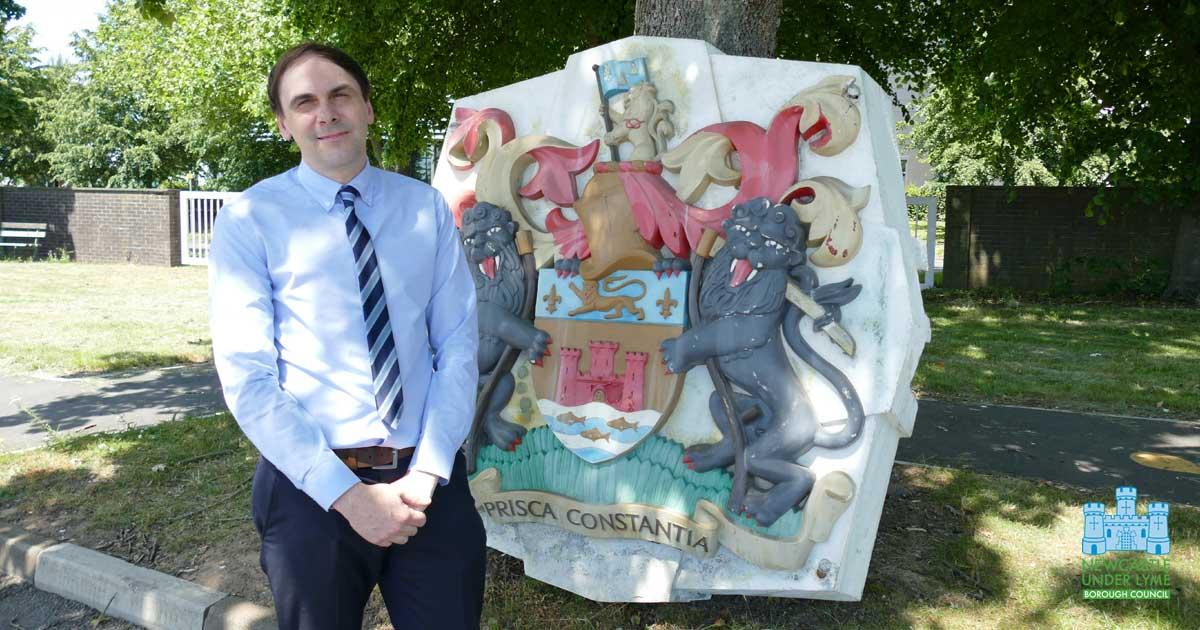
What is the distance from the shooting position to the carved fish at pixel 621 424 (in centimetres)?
348

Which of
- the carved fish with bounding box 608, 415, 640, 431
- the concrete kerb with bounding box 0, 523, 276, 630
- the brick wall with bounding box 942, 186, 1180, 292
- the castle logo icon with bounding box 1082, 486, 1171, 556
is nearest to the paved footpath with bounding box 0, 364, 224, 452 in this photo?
the concrete kerb with bounding box 0, 523, 276, 630

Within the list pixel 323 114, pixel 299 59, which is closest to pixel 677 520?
pixel 323 114

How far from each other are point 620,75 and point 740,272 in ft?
3.21

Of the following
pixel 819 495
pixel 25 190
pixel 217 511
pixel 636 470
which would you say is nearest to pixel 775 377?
pixel 819 495

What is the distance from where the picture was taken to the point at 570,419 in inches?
141

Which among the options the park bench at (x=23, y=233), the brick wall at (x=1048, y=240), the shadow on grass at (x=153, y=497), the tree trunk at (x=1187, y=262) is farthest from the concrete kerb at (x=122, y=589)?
the park bench at (x=23, y=233)

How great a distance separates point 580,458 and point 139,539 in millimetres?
2222

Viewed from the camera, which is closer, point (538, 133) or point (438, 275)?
point (438, 275)

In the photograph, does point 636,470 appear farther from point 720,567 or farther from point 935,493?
point 935,493

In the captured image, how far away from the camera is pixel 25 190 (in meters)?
21.6

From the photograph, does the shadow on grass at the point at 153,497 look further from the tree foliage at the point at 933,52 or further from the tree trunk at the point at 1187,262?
the tree trunk at the point at 1187,262

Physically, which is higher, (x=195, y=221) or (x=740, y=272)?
(x=195, y=221)

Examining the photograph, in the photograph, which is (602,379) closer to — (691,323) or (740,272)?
(691,323)

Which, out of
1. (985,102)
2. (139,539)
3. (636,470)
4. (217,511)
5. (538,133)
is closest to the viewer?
(636,470)
